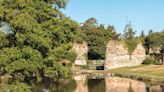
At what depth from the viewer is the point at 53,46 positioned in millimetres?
24766

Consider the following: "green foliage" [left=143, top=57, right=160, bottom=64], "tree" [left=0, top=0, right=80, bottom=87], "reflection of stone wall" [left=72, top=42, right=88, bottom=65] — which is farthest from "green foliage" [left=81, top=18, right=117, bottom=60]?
"tree" [left=0, top=0, right=80, bottom=87]

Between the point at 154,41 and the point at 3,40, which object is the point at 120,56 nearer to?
the point at 154,41

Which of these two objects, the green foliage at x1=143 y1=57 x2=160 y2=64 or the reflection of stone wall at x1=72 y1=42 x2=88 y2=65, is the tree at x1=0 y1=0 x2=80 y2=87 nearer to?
the green foliage at x1=143 y1=57 x2=160 y2=64

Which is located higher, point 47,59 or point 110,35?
point 110,35

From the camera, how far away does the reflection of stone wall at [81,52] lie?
8106 centimetres

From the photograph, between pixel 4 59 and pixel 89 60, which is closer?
pixel 4 59

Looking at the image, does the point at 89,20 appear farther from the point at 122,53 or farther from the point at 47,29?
the point at 47,29

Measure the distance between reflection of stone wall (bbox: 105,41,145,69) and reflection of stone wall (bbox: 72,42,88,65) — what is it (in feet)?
17.7

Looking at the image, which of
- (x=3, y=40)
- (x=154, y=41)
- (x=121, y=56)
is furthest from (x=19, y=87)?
(x=154, y=41)

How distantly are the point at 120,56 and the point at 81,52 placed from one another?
27.3 feet

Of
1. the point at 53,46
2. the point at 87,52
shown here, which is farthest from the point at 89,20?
the point at 53,46

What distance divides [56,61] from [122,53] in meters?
55.4

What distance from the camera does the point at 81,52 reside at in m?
82.9

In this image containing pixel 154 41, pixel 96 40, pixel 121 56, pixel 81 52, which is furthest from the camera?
pixel 96 40
